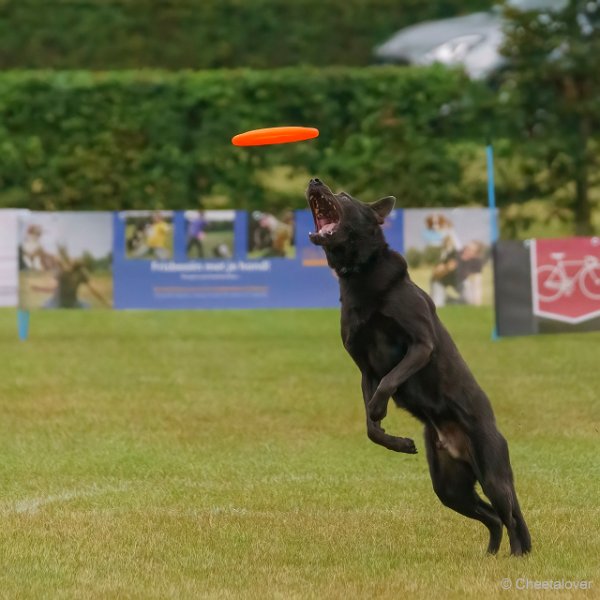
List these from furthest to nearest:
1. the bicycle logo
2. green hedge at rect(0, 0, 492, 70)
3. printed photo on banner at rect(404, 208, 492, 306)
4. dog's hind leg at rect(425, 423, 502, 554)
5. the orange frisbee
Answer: green hedge at rect(0, 0, 492, 70), printed photo on banner at rect(404, 208, 492, 306), the bicycle logo, the orange frisbee, dog's hind leg at rect(425, 423, 502, 554)

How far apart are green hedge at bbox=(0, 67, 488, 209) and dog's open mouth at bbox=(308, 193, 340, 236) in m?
16.5

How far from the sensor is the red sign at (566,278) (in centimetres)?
1627

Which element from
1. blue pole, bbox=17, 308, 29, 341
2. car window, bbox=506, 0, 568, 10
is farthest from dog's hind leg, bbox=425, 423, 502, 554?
car window, bbox=506, 0, 568, 10

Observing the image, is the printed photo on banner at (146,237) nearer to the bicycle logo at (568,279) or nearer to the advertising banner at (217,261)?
the advertising banner at (217,261)

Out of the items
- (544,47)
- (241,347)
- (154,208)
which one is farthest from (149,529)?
(544,47)

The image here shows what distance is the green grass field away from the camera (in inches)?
249

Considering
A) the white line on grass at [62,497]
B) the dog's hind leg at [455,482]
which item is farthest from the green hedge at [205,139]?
the dog's hind leg at [455,482]

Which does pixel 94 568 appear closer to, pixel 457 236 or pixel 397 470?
pixel 397 470

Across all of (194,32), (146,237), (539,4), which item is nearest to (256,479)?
(146,237)

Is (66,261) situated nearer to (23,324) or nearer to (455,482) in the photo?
(23,324)

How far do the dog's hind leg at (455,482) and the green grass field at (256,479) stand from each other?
0.20m

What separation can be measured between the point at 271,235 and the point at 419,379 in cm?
1065

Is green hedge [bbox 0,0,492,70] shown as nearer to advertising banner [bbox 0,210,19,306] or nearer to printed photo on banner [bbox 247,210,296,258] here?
advertising banner [bbox 0,210,19,306]

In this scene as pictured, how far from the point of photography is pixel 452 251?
56.5ft
